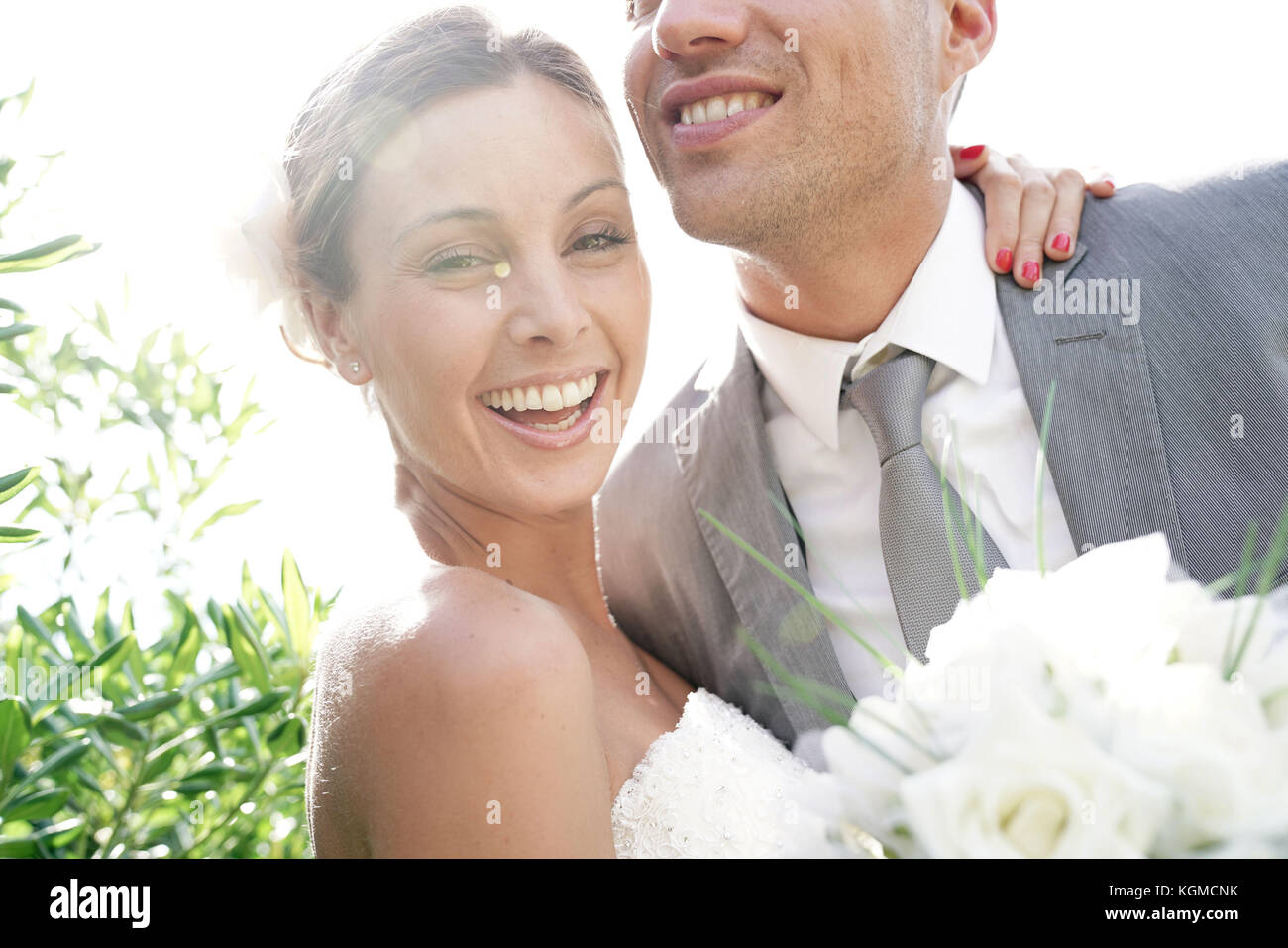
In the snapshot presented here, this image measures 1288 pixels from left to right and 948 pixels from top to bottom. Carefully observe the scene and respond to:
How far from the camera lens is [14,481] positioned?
1688 millimetres

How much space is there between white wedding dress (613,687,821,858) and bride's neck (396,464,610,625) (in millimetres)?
450

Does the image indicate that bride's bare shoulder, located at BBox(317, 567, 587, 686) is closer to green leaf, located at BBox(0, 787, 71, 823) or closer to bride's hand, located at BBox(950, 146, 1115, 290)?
green leaf, located at BBox(0, 787, 71, 823)

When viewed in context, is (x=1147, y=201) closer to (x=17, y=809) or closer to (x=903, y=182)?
(x=903, y=182)

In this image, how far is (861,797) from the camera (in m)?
0.89

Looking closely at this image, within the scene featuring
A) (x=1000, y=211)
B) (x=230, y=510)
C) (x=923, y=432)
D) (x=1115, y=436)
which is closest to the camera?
(x=1115, y=436)

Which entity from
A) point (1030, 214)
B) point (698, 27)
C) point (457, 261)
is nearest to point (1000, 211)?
point (1030, 214)

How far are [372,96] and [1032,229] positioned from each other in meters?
1.59

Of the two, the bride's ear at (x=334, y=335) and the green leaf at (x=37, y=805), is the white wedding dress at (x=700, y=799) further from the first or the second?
the green leaf at (x=37, y=805)

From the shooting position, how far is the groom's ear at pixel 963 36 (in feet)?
9.54

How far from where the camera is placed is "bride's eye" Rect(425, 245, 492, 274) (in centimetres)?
195

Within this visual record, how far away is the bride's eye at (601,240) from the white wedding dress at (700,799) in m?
0.98

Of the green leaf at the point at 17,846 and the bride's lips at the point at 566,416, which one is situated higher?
the bride's lips at the point at 566,416

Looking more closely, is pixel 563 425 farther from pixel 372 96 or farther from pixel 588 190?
pixel 372 96

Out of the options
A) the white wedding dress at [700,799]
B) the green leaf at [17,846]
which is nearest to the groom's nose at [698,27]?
the white wedding dress at [700,799]
